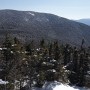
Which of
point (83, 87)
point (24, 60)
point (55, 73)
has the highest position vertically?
point (24, 60)

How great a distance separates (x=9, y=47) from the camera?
193 ft

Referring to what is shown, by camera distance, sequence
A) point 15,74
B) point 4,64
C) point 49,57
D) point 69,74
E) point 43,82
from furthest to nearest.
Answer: point 69,74 < point 49,57 < point 43,82 < point 4,64 < point 15,74

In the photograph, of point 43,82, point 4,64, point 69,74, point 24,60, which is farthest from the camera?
point 69,74

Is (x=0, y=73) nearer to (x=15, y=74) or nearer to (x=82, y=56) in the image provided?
(x=15, y=74)

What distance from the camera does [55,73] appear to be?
64.8 m

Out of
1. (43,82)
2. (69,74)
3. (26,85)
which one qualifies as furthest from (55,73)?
(69,74)

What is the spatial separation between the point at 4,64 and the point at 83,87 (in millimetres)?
28966

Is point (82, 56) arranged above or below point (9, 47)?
below

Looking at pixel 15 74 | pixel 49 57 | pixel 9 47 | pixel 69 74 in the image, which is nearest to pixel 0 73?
pixel 15 74

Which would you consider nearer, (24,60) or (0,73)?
(0,73)

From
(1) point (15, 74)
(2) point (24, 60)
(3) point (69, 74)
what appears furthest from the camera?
(3) point (69, 74)

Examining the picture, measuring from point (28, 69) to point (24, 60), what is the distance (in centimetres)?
232

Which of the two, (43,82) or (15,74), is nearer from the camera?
(15,74)

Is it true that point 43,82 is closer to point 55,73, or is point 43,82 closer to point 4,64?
point 55,73
